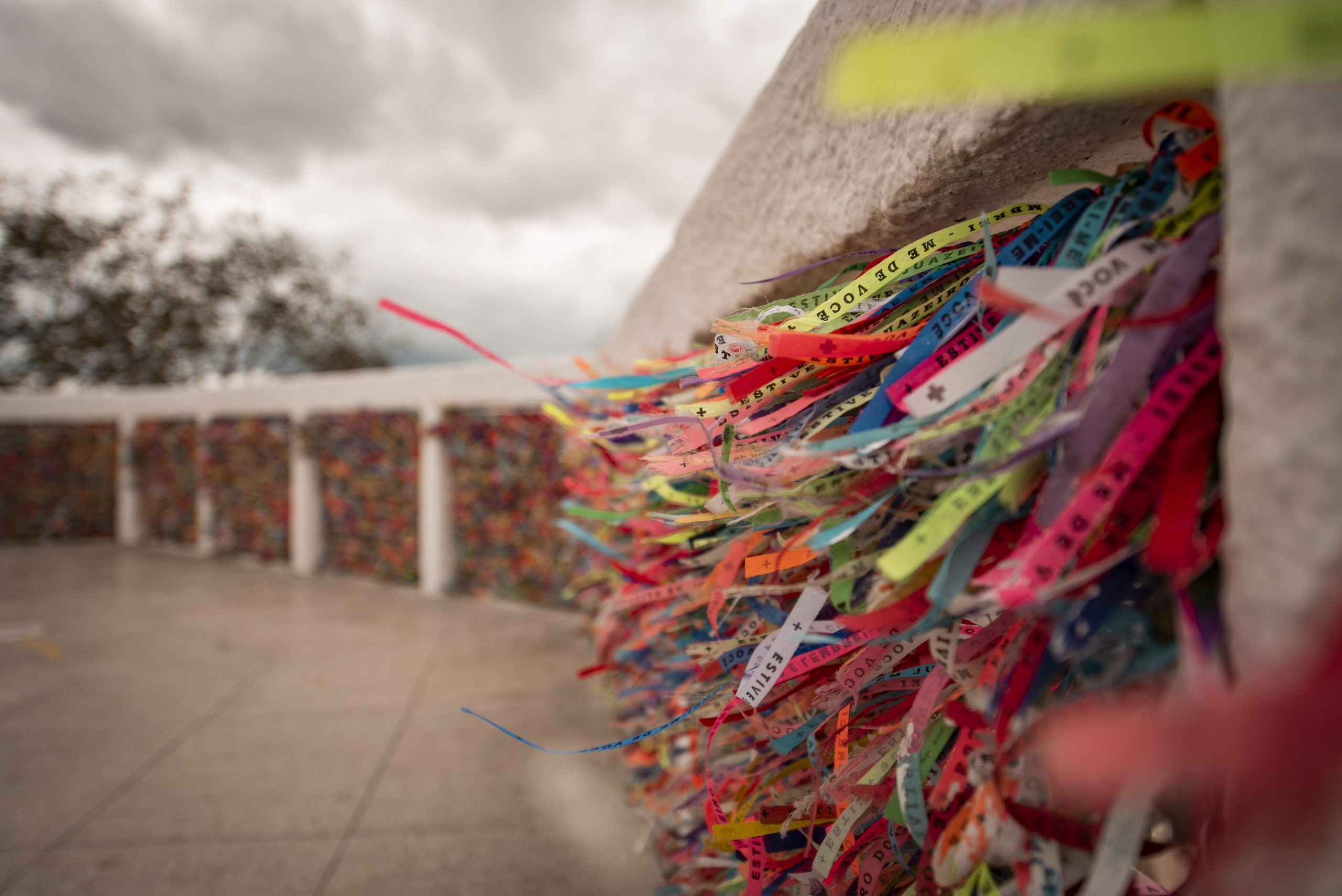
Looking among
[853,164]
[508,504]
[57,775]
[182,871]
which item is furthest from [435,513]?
[853,164]

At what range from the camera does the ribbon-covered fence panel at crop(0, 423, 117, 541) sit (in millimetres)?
9242

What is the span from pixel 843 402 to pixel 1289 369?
44 centimetres

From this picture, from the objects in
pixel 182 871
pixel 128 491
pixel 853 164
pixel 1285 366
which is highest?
pixel 853 164

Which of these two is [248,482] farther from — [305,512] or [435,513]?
[435,513]

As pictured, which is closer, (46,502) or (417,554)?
(417,554)

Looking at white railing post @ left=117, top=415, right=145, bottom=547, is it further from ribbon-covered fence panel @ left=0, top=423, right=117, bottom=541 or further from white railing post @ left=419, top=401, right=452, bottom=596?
white railing post @ left=419, top=401, right=452, bottom=596

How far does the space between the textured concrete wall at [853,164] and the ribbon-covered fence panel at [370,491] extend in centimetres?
541

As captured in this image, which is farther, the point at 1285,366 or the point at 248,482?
the point at 248,482

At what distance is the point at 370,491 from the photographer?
6531 millimetres

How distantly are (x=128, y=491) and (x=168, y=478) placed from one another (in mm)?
981

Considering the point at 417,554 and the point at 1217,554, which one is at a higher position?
the point at 1217,554

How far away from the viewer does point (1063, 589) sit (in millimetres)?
438

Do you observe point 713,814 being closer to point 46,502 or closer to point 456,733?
point 456,733

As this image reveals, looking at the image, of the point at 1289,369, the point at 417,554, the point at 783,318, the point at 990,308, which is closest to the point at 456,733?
the point at 783,318
